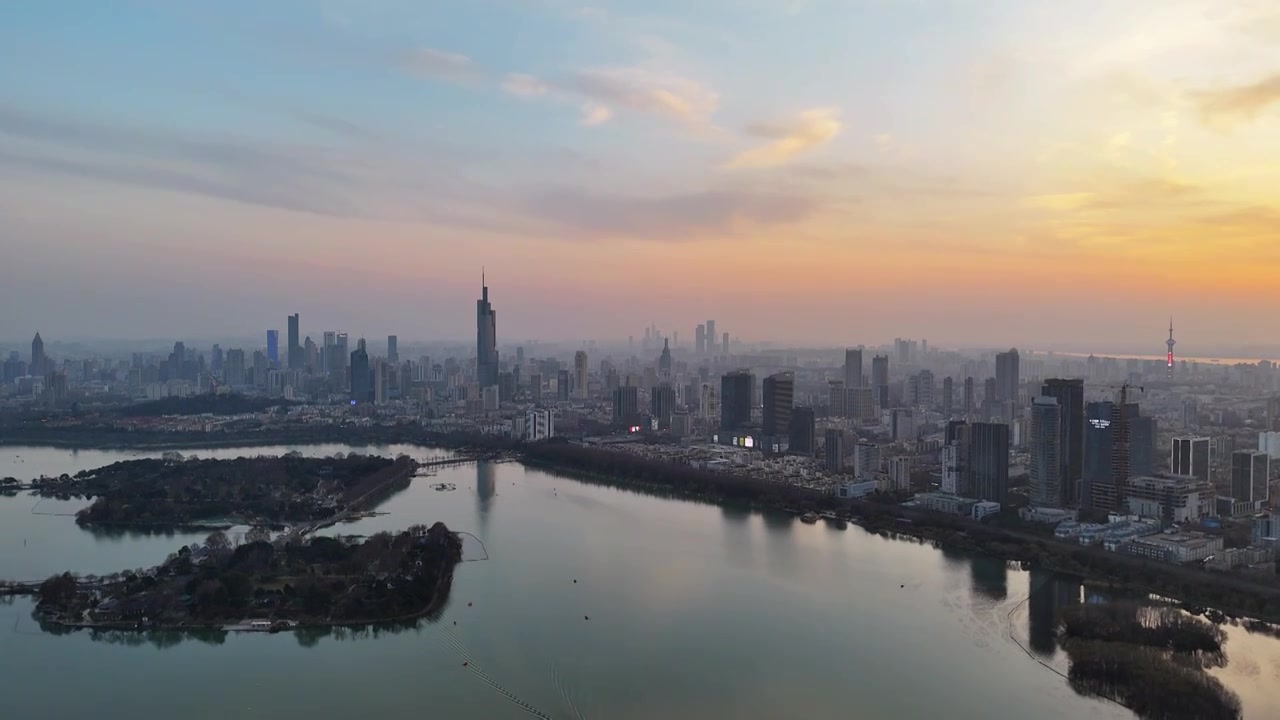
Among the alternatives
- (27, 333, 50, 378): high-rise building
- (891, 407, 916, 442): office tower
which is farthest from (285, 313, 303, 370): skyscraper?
(891, 407, 916, 442): office tower

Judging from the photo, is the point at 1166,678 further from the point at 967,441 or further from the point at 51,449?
the point at 51,449

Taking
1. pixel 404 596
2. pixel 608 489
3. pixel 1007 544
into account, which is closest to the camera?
pixel 404 596

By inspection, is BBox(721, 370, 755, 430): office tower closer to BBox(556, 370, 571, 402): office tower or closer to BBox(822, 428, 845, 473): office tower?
BBox(822, 428, 845, 473): office tower

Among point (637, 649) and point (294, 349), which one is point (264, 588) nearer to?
point (637, 649)

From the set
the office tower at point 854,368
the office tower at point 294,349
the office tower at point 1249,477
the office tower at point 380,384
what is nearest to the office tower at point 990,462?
the office tower at point 1249,477

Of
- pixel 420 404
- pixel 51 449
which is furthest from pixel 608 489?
pixel 420 404

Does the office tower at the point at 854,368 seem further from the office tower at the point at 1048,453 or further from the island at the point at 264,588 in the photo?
the island at the point at 264,588
